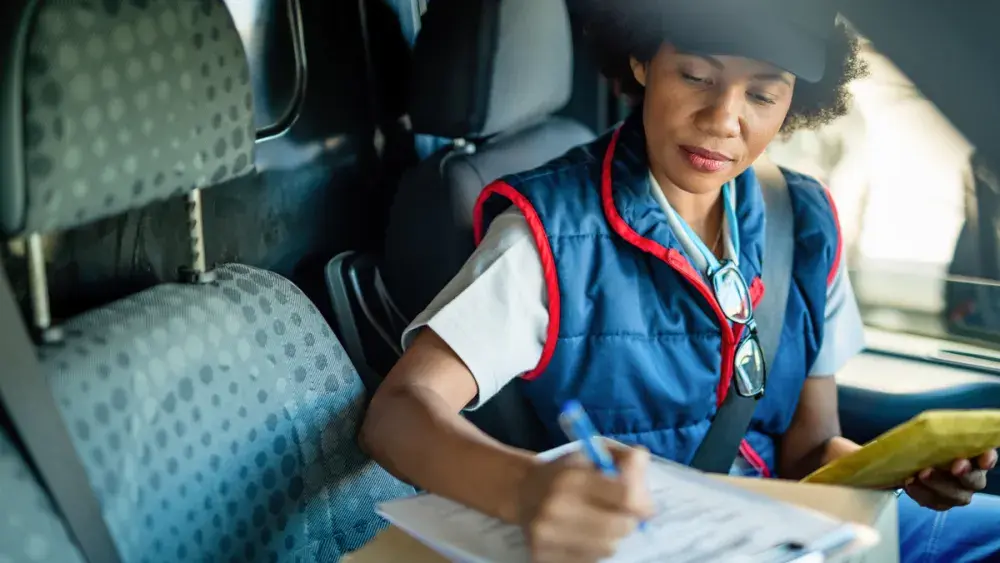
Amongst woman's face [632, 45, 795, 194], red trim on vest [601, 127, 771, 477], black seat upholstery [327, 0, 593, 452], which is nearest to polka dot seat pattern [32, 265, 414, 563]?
black seat upholstery [327, 0, 593, 452]

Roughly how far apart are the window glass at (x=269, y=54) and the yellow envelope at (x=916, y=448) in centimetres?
83

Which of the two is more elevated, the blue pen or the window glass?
the window glass

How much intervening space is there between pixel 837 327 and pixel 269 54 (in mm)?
873

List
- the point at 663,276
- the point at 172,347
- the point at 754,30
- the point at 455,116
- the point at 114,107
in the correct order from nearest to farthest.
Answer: the point at 114,107, the point at 172,347, the point at 754,30, the point at 663,276, the point at 455,116

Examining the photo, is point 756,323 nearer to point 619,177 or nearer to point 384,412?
point 619,177

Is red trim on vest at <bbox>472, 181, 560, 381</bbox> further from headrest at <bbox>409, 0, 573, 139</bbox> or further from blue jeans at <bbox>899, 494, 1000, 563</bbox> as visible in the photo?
blue jeans at <bbox>899, 494, 1000, 563</bbox>

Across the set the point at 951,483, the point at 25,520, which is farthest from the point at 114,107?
the point at 951,483

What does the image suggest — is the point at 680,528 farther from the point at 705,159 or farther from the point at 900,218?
the point at 900,218

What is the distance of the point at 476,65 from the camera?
1410 millimetres

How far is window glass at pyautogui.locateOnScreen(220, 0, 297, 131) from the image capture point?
4.22 feet

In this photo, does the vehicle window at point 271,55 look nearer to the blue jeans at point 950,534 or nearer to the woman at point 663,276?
the woman at point 663,276

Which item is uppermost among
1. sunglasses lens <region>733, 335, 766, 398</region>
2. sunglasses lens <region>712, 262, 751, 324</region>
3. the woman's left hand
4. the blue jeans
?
sunglasses lens <region>712, 262, 751, 324</region>

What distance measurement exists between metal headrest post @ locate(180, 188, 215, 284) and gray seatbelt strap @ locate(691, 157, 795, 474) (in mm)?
655

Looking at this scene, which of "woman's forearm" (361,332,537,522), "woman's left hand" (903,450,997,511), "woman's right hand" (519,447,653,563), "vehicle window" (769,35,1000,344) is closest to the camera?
"woman's right hand" (519,447,653,563)
